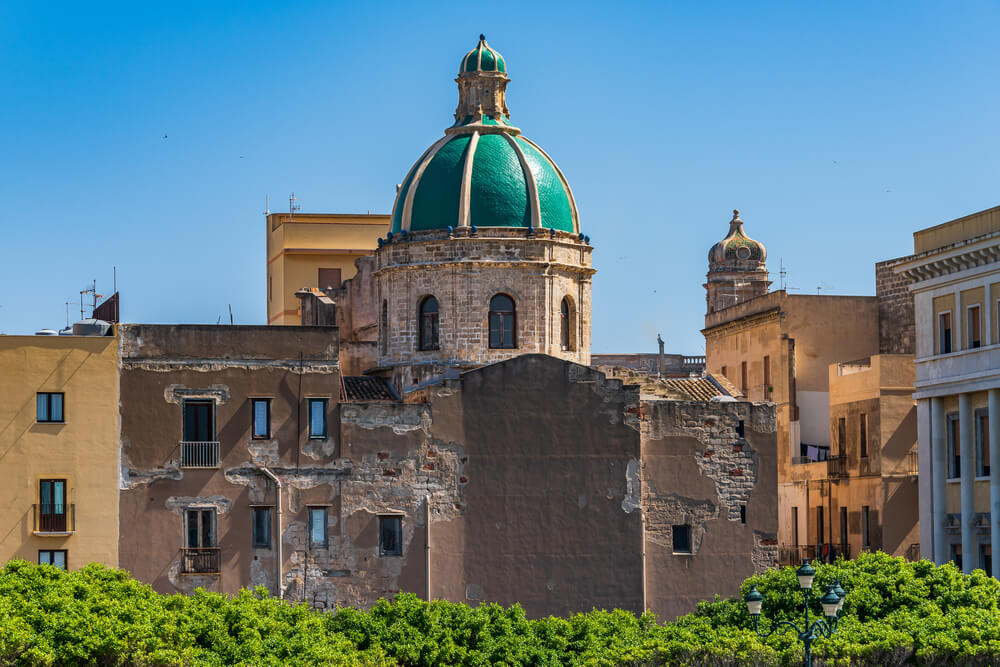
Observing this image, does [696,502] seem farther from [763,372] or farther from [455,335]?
[763,372]

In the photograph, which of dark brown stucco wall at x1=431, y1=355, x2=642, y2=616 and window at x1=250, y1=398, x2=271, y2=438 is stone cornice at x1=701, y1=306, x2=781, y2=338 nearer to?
dark brown stucco wall at x1=431, y1=355, x2=642, y2=616

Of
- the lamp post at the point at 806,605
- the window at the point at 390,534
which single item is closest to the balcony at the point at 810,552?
the window at the point at 390,534

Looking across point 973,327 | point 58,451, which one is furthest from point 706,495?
point 58,451

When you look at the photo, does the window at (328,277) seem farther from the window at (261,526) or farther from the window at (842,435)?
the window at (261,526)

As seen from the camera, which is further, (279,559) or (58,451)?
(279,559)

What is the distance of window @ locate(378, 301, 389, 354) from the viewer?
52.3 m

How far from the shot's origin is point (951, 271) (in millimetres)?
49062

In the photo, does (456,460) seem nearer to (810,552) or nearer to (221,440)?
(221,440)

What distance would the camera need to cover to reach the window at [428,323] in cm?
5144

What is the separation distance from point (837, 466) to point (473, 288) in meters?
13.9

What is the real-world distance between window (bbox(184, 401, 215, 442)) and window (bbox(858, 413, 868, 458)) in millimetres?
20126

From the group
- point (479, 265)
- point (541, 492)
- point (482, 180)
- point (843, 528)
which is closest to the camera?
point (541, 492)

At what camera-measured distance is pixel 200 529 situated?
46.3m

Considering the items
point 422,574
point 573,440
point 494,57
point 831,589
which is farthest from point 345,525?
point 831,589
